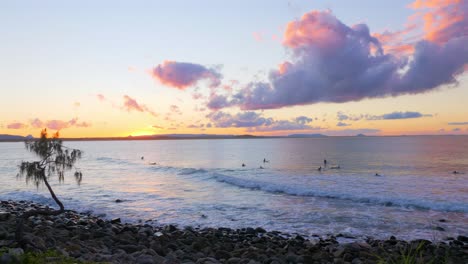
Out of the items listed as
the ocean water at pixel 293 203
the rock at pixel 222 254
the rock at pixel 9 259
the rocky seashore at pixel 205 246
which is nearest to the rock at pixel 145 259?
the rocky seashore at pixel 205 246

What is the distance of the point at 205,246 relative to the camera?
14.8 metres

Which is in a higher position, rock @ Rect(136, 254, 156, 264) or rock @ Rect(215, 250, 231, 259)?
rock @ Rect(136, 254, 156, 264)

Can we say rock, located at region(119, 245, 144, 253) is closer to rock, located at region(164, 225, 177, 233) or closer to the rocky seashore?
the rocky seashore

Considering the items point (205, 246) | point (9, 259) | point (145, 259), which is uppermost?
point (9, 259)

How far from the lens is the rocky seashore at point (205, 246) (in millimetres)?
11266

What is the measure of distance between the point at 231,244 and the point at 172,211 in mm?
10244

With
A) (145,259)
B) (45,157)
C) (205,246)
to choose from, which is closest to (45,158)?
(45,157)

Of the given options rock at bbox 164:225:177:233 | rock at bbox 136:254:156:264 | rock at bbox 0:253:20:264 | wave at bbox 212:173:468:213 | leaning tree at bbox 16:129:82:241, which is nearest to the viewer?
rock at bbox 0:253:20:264

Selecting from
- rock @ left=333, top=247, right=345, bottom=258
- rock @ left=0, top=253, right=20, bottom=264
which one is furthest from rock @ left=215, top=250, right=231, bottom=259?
rock @ left=0, top=253, right=20, bottom=264

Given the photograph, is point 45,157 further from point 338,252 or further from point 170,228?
point 338,252

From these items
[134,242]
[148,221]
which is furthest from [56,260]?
[148,221]

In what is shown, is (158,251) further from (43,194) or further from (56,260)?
(43,194)

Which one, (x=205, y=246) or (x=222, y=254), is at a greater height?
(x=222, y=254)

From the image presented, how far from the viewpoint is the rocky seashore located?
1127cm
